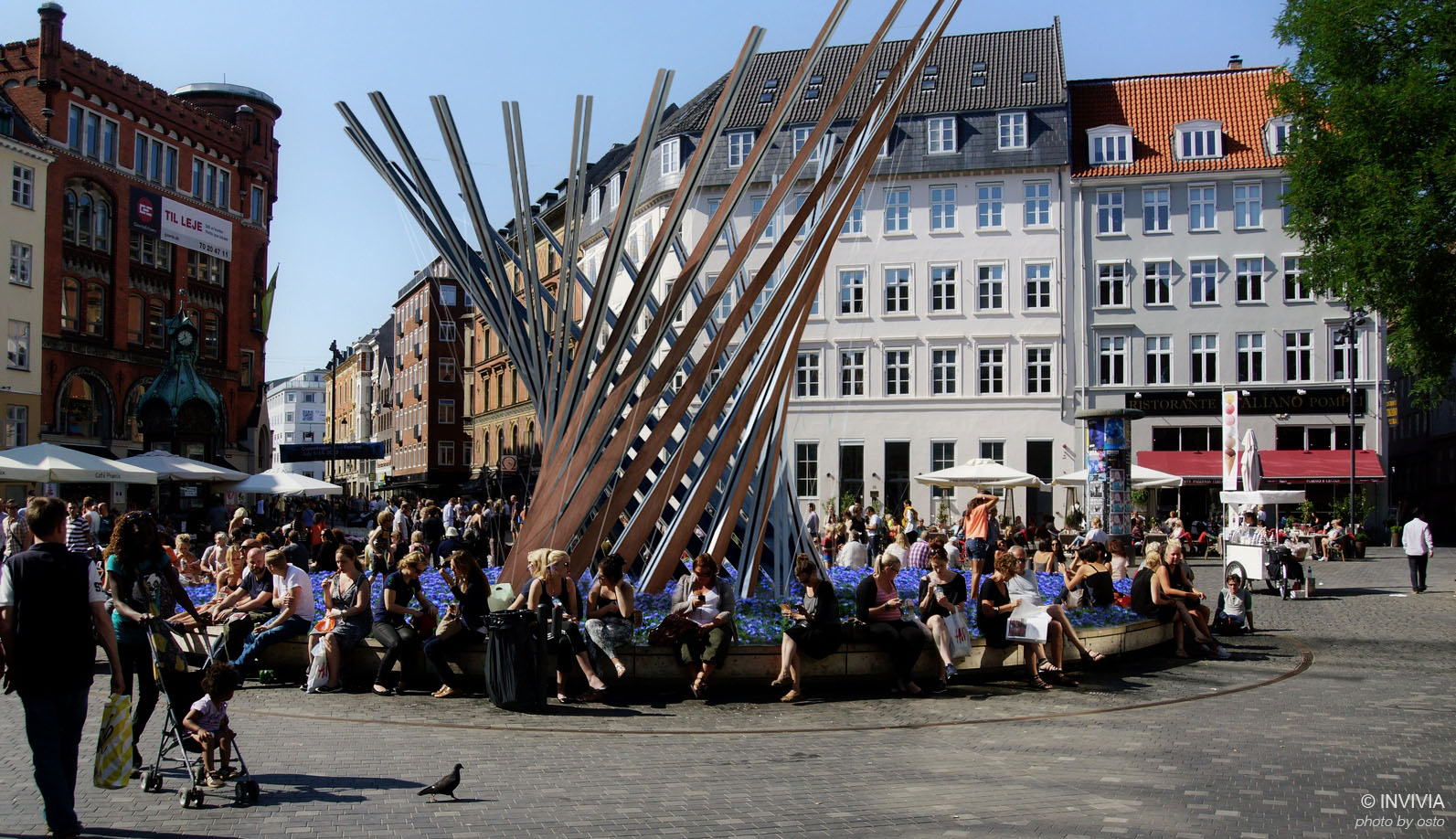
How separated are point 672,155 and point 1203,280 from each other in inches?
715

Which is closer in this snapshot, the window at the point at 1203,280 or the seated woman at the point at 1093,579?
the seated woman at the point at 1093,579

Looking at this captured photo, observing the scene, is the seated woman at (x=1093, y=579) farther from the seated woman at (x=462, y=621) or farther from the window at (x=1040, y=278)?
the window at (x=1040, y=278)

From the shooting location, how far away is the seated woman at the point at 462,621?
10742mm

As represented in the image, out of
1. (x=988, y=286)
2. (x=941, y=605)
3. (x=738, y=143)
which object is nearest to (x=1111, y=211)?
(x=988, y=286)

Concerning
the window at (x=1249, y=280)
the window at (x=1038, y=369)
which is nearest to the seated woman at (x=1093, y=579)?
the window at (x=1038, y=369)

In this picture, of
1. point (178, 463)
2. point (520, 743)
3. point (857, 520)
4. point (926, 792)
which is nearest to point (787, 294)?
point (520, 743)

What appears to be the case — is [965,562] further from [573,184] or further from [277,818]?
[277,818]

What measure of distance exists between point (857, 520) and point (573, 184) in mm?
11477

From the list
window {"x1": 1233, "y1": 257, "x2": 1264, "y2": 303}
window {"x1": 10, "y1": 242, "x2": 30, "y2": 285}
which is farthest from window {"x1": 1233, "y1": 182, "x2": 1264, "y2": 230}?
window {"x1": 10, "y1": 242, "x2": 30, "y2": 285}

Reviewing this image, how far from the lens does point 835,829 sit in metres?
6.39

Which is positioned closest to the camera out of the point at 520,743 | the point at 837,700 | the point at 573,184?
the point at 520,743

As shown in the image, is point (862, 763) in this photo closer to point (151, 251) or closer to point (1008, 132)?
point (1008, 132)

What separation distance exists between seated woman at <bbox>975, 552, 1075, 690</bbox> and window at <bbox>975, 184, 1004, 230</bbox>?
33.0m

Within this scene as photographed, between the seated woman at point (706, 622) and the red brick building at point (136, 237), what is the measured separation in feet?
114
